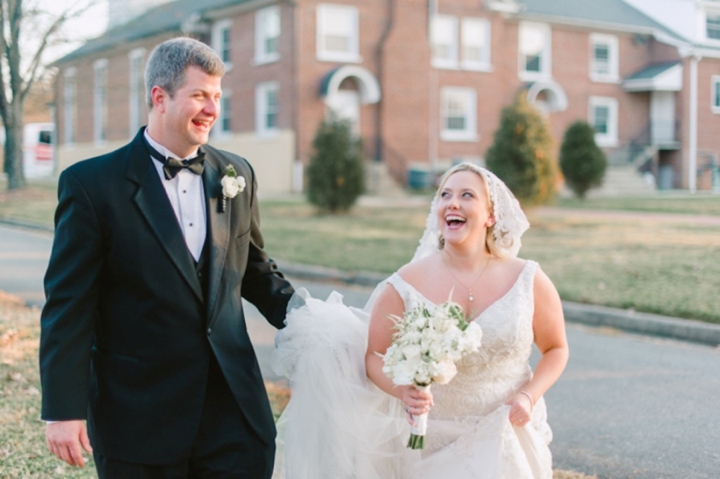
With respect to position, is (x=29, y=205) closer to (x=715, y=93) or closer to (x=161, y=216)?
(x=161, y=216)

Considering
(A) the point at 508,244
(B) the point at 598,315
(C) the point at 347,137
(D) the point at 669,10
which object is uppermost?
(D) the point at 669,10

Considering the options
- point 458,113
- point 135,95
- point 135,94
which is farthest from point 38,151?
point 458,113

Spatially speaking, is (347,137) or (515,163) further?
(347,137)

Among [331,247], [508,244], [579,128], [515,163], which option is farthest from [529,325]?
[579,128]

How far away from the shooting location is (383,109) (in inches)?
1224

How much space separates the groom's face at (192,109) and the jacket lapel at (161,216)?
159 millimetres

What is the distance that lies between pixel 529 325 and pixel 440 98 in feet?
98.3

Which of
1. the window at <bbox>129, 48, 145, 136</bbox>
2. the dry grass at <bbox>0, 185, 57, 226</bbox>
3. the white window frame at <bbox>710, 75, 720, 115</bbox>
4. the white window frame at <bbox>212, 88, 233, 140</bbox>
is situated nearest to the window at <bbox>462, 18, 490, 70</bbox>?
the white window frame at <bbox>212, 88, 233, 140</bbox>

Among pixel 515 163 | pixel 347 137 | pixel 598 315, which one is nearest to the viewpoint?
pixel 598 315

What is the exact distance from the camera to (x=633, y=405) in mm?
6395

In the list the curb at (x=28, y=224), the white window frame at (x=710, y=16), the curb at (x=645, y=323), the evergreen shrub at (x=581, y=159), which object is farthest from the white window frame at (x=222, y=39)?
the curb at (x=645, y=323)

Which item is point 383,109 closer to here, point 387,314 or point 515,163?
point 515,163

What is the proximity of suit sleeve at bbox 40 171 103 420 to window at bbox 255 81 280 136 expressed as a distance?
94.0 ft

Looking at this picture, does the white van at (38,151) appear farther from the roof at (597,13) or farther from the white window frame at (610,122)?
the white window frame at (610,122)
